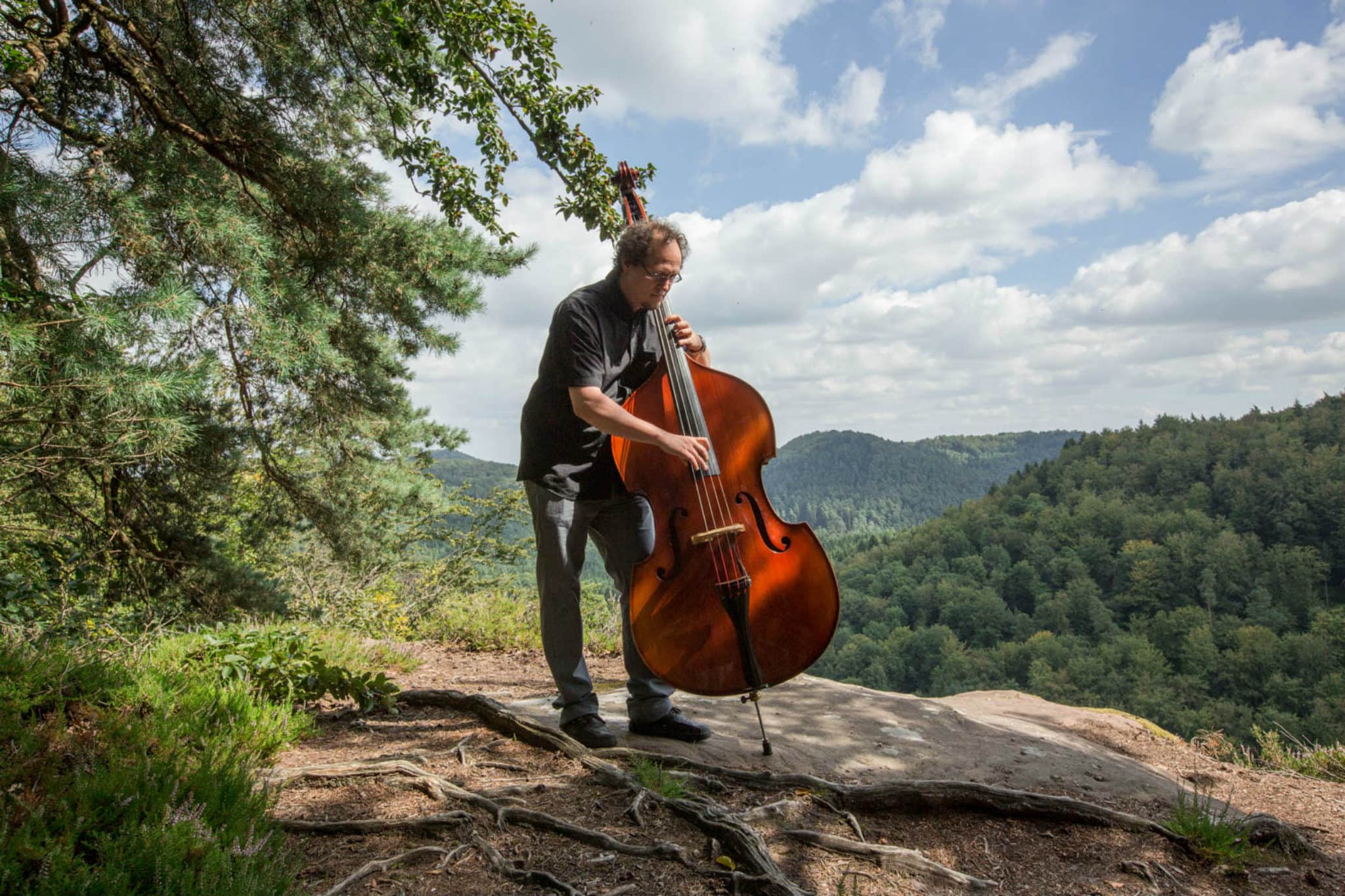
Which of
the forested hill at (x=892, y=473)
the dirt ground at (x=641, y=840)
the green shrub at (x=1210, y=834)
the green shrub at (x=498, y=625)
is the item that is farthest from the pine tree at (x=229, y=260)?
the forested hill at (x=892, y=473)

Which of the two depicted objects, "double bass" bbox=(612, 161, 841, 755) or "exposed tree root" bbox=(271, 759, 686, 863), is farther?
"double bass" bbox=(612, 161, 841, 755)

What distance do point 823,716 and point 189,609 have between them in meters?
4.58

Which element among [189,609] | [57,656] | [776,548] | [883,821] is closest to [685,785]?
[883,821]

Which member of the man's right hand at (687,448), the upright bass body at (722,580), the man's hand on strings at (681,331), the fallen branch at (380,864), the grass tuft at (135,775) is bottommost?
the fallen branch at (380,864)

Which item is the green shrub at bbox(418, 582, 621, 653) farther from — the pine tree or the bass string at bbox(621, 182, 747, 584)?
the bass string at bbox(621, 182, 747, 584)

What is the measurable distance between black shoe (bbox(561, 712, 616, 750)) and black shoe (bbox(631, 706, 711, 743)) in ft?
0.52

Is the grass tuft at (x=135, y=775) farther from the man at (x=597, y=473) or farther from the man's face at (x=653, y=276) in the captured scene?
the man's face at (x=653, y=276)

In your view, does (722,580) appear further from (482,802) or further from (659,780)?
(482,802)

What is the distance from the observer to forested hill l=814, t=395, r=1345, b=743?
45.2m

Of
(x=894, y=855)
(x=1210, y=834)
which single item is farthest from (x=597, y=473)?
(x=1210, y=834)

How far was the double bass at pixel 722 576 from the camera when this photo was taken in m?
2.56

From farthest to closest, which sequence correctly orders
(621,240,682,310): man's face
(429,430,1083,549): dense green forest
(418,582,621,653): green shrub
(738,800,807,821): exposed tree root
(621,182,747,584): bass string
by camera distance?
(429,430,1083,549): dense green forest
(418,582,621,653): green shrub
(621,240,682,310): man's face
(621,182,747,584): bass string
(738,800,807,821): exposed tree root

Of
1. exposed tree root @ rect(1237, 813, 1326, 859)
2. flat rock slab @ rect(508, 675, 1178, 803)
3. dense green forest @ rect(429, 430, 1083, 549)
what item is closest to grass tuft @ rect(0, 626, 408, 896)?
flat rock slab @ rect(508, 675, 1178, 803)

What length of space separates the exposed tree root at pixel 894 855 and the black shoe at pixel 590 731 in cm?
86
